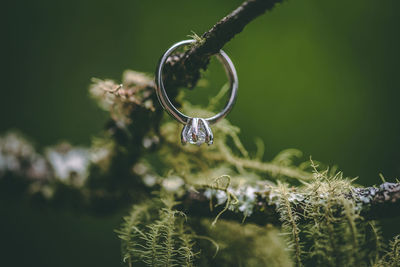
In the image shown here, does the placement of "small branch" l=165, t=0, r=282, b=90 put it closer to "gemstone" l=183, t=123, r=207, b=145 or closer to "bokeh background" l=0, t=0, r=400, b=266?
"gemstone" l=183, t=123, r=207, b=145

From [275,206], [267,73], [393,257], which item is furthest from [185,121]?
[267,73]

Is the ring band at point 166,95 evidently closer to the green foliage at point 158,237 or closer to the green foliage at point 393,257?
the green foliage at point 158,237

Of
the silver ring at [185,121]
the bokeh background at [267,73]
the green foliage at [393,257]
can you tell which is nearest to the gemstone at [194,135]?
the silver ring at [185,121]

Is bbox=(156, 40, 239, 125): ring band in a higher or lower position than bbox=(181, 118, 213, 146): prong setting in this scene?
higher

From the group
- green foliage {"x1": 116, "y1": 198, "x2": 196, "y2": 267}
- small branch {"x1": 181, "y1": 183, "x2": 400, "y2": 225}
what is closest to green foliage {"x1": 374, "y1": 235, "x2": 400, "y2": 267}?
small branch {"x1": 181, "y1": 183, "x2": 400, "y2": 225}

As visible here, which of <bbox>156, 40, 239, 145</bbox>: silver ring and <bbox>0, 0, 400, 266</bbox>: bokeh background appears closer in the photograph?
<bbox>156, 40, 239, 145</bbox>: silver ring

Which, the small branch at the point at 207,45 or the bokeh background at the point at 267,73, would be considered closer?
the small branch at the point at 207,45
